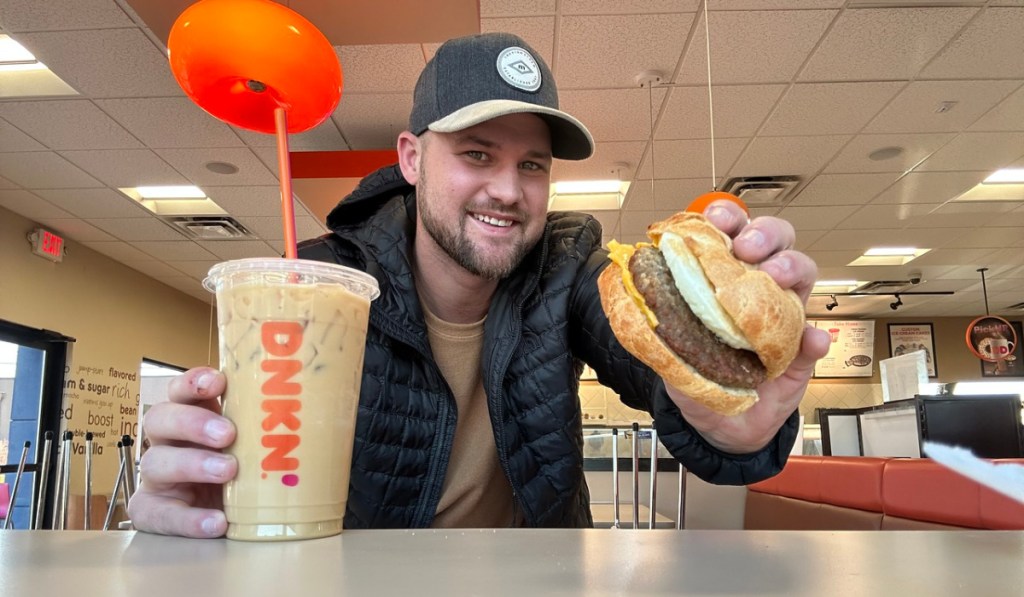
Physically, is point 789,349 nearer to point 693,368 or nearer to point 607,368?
point 693,368

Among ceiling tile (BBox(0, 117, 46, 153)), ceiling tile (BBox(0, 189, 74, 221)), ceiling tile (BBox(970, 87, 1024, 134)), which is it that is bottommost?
ceiling tile (BBox(0, 189, 74, 221))

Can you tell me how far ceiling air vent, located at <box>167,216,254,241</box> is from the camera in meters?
6.67

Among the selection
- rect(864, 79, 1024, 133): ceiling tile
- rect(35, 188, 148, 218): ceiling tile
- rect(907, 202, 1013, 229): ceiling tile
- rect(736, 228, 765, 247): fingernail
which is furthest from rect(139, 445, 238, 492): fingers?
rect(907, 202, 1013, 229): ceiling tile

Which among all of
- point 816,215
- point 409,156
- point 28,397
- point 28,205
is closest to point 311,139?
point 28,205

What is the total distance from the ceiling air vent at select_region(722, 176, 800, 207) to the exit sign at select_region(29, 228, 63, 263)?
21.8 ft

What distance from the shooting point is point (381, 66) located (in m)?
4.01

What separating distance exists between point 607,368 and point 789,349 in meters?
0.64

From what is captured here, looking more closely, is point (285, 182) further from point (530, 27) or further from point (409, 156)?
point (530, 27)

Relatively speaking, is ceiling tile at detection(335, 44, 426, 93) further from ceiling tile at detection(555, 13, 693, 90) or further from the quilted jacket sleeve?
the quilted jacket sleeve

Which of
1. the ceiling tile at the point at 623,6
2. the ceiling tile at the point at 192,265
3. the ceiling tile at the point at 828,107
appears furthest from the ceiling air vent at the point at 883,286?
the ceiling tile at the point at 192,265

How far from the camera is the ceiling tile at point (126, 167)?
17.1 ft

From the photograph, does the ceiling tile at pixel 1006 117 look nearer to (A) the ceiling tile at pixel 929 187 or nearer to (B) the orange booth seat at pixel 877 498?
(A) the ceiling tile at pixel 929 187

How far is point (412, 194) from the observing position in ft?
5.48

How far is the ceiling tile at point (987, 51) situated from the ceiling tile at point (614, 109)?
5.43ft
